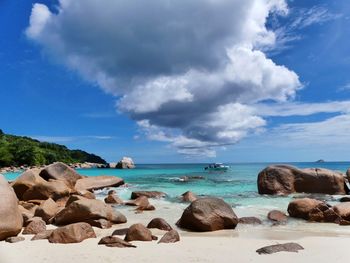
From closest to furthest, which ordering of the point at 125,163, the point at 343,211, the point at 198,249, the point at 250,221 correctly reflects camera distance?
the point at 198,249
the point at 250,221
the point at 343,211
the point at 125,163

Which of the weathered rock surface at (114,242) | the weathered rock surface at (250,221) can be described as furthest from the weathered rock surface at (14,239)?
the weathered rock surface at (250,221)

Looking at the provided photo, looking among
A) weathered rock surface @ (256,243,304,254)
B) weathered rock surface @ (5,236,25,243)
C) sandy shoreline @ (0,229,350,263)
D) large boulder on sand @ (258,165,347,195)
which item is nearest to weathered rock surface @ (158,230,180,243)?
sandy shoreline @ (0,229,350,263)

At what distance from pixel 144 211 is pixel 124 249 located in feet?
23.8

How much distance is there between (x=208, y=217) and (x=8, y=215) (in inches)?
205

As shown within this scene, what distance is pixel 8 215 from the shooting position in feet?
31.0

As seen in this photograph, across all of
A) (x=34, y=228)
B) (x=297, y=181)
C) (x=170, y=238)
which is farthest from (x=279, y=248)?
(x=297, y=181)

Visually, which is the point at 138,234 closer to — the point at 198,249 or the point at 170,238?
the point at 170,238

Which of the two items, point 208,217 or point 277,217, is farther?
point 277,217

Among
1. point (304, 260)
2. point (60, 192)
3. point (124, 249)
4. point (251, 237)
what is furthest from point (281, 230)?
point (60, 192)

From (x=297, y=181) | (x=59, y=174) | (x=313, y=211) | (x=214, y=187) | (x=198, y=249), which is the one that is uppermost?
(x=59, y=174)

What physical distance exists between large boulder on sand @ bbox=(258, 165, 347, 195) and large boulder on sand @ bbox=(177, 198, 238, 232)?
1095cm

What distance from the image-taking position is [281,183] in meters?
21.6

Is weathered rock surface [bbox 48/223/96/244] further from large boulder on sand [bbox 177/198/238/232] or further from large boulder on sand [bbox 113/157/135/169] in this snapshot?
large boulder on sand [bbox 113/157/135/169]

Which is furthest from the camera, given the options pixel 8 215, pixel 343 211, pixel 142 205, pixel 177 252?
pixel 142 205
